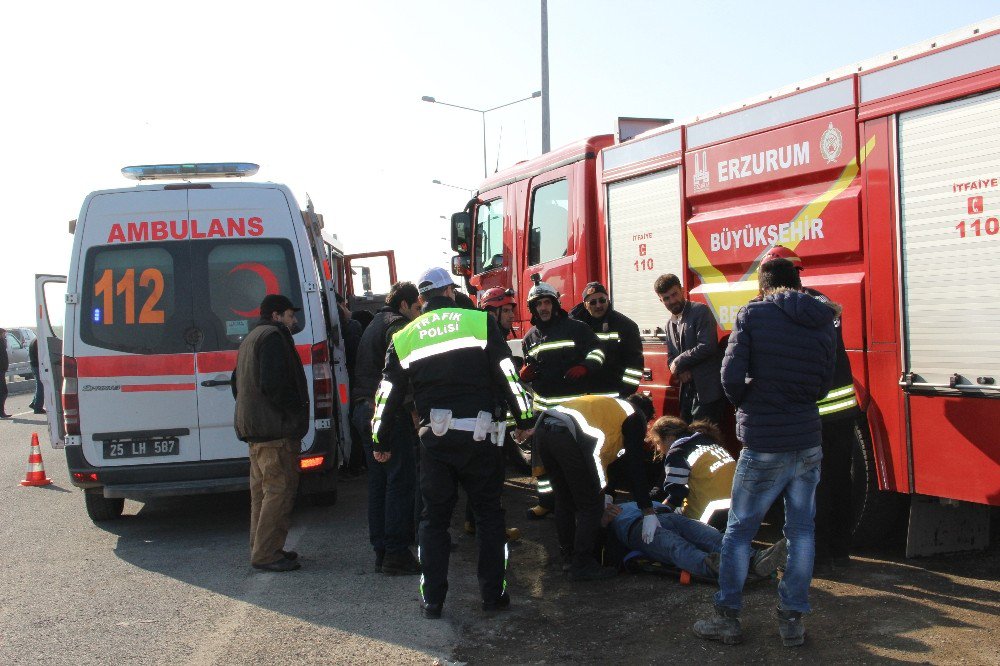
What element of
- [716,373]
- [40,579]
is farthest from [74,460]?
[716,373]

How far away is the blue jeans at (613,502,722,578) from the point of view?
234 inches

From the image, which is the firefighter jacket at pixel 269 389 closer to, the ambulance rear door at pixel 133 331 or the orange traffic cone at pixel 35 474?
the ambulance rear door at pixel 133 331

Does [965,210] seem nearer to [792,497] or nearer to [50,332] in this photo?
[792,497]

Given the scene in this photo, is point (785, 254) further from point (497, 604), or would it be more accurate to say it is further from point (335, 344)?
point (335, 344)

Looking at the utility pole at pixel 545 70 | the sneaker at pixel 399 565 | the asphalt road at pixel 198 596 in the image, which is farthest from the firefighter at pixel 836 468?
the utility pole at pixel 545 70

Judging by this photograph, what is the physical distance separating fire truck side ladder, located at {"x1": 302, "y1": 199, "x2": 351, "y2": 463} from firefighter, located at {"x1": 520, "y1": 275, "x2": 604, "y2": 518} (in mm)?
1773

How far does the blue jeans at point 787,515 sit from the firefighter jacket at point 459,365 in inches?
51.0

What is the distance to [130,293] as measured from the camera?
786cm

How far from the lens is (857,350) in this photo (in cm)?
604

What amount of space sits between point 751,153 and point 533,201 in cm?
336

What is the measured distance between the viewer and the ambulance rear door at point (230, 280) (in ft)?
25.7

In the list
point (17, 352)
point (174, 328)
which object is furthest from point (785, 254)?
point (17, 352)

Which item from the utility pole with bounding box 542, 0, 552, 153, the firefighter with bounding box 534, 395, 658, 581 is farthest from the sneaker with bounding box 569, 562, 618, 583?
the utility pole with bounding box 542, 0, 552, 153

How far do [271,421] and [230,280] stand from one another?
5.27 feet
